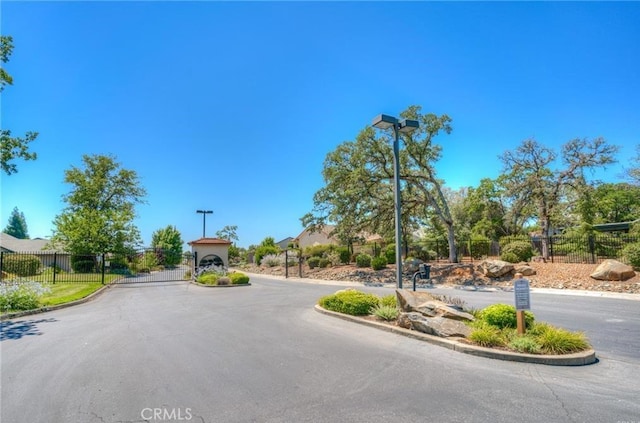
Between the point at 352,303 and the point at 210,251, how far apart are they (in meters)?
18.6

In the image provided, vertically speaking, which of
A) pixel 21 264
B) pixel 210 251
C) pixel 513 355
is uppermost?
pixel 210 251

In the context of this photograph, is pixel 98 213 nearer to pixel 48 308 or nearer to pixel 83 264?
pixel 83 264

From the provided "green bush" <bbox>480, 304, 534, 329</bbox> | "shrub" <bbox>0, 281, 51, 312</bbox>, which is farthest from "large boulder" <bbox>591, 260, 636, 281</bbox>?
"shrub" <bbox>0, 281, 51, 312</bbox>

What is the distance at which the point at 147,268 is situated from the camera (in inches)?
1181

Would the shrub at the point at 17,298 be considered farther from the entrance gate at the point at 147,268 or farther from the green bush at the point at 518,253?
the green bush at the point at 518,253

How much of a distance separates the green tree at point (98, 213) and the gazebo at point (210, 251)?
20.4ft

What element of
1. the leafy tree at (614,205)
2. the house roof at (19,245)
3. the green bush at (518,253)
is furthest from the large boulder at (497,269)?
the house roof at (19,245)

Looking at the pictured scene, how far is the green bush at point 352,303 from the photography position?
8.67 metres

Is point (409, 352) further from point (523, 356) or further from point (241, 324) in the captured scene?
point (241, 324)

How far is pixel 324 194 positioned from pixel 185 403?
19.1 meters

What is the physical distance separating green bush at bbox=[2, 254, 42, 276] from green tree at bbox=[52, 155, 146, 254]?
2394mm

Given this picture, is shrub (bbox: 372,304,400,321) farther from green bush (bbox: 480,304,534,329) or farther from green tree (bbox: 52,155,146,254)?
green tree (bbox: 52,155,146,254)

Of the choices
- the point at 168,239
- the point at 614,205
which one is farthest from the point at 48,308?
the point at 614,205

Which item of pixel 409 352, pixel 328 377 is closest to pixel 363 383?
pixel 328 377
